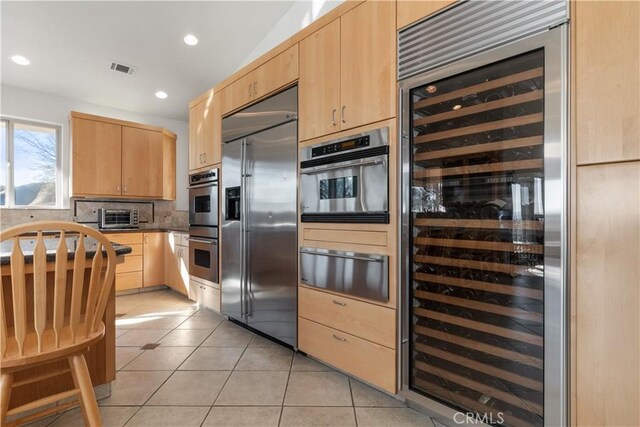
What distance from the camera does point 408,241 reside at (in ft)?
5.32

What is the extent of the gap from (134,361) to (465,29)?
9.76 feet

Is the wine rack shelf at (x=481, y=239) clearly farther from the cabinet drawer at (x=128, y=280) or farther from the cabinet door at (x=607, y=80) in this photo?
the cabinet drawer at (x=128, y=280)

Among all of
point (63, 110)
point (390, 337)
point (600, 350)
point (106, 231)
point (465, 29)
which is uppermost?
point (63, 110)

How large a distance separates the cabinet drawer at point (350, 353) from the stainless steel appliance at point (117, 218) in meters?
3.74

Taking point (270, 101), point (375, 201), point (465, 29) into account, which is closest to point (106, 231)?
point (270, 101)

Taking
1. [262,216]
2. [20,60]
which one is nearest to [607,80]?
[262,216]

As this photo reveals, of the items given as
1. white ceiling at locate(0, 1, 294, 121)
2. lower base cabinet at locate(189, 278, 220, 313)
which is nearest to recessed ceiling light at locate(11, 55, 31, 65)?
white ceiling at locate(0, 1, 294, 121)

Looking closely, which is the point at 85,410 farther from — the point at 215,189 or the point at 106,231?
the point at 106,231

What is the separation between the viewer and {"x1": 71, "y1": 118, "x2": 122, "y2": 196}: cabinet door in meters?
4.13

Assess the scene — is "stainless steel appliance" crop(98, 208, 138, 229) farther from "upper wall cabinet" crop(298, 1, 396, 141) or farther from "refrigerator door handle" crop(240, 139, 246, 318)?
"upper wall cabinet" crop(298, 1, 396, 141)

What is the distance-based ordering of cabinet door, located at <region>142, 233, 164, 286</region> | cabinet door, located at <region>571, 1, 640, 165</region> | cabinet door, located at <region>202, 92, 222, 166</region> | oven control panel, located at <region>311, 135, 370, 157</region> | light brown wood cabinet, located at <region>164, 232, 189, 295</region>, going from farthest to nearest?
cabinet door, located at <region>142, 233, 164, 286</region> < light brown wood cabinet, located at <region>164, 232, 189, 295</region> < cabinet door, located at <region>202, 92, 222, 166</region> < oven control panel, located at <region>311, 135, 370, 157</region> < cabinet door, located at <region>571, 1, 640, 165</region>

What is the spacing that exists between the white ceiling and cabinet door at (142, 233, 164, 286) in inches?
84.7

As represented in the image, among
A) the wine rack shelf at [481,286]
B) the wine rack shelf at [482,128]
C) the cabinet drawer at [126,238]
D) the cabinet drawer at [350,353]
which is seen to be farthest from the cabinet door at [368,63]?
the cabinet drawer at [126,238]

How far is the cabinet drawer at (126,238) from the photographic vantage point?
4064 millimetres
